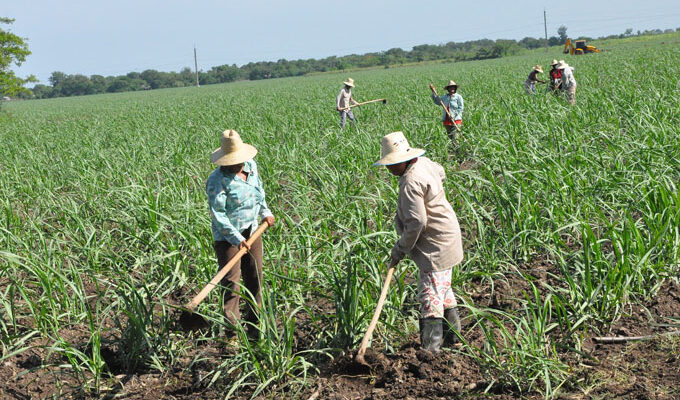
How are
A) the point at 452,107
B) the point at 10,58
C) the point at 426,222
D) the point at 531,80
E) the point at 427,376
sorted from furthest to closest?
1. the point at 10,58
2. the point at 531,80
3. the point at 452,107
4. the point at 426,222
5. the point at 427,376

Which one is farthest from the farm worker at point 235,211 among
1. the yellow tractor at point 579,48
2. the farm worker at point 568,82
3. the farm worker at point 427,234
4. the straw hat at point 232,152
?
the yellow tractor at point 579,48

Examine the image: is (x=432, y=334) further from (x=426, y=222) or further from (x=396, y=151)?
(x=396, y=151)

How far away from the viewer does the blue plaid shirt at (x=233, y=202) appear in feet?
11.1

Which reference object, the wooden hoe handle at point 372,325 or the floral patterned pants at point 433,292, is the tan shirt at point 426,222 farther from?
the wooden hoe handle at point 372,325

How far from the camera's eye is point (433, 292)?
10.3 feet

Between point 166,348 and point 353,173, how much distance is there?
347 centimetres

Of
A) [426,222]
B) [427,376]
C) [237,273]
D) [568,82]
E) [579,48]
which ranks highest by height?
[579,48]

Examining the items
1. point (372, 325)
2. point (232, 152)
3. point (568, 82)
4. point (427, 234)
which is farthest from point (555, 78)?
point (372, 325)

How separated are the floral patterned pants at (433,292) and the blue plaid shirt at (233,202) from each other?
1.07m

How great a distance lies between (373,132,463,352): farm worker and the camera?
306cm

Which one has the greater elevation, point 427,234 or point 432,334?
point 427,234

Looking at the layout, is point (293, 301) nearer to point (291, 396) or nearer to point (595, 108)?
point (291, 396)

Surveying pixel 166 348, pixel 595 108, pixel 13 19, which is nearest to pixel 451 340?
pixel 166 348

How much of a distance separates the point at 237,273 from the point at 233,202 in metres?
0.43
